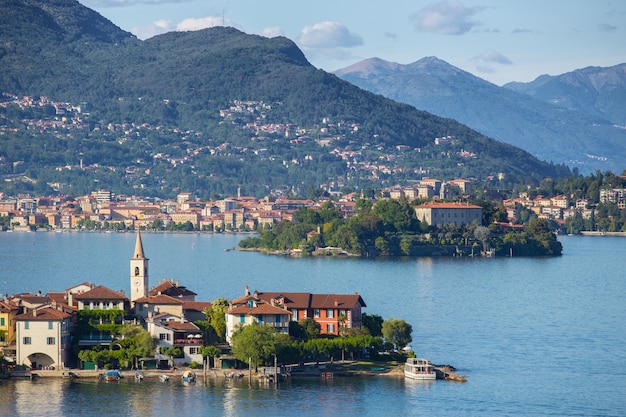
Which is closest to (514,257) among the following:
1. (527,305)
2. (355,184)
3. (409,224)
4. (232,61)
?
(409,224)

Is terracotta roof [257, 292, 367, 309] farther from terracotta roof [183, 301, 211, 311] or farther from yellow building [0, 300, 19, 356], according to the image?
yellow building [0, 300, 19, 356]

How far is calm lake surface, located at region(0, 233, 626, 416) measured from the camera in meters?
28.4

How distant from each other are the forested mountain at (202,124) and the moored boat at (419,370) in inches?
4274

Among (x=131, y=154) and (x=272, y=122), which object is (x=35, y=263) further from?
(x=272, y=122)

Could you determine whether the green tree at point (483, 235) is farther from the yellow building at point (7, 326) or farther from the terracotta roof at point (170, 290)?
the yellow building at point (7, 326)

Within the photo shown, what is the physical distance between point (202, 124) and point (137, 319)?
139 m

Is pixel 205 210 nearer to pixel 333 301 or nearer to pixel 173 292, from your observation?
pixel 173 292

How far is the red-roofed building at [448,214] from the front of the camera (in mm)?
80438

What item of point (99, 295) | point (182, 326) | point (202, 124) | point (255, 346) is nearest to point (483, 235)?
point (99, 295)

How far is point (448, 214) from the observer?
8050 centimetres

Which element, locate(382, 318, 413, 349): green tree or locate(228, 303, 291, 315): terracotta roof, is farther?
locate(382, 318, 413, 349): green tree

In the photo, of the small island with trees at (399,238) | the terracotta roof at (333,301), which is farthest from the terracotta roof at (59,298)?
the small island with trees at (399,238)

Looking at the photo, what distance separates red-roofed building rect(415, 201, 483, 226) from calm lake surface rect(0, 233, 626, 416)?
237 inches

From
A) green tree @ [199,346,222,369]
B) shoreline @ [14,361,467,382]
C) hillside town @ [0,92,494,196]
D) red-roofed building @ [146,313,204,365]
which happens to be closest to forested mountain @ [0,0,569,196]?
hillside town @ [0,92,494,196]
